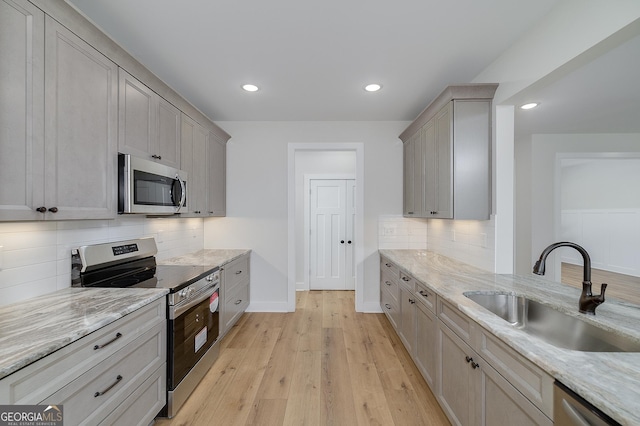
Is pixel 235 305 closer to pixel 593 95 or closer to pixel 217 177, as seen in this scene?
pixel 217 177

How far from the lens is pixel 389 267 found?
309 centimetres

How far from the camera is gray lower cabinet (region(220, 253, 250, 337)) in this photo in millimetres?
2672

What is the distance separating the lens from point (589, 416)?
29.3 inches

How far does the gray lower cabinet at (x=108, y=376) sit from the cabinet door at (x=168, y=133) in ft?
4.20

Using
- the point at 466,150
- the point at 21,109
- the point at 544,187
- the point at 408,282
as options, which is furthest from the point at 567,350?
the point at 544,187

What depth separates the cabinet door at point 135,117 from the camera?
1706 millimetres

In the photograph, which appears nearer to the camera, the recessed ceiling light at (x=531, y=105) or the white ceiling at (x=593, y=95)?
the white ceiling at (x=593, y=95)

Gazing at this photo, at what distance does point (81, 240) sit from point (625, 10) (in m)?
3.41

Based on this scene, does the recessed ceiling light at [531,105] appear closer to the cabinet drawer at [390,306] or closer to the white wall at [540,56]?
the white wall at [540,56]

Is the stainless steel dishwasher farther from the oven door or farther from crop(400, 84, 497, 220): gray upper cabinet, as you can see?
the oven door

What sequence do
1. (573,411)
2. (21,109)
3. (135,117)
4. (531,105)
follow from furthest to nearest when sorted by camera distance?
(531,105)
(135,117)
(21,109)
(573,411)

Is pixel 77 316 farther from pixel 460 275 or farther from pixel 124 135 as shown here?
pixel 460 275

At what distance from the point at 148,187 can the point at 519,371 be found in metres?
2.43

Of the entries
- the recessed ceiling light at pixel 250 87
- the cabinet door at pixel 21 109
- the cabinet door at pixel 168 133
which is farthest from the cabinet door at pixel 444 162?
the cabinet door at pixel 21 109
